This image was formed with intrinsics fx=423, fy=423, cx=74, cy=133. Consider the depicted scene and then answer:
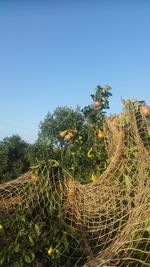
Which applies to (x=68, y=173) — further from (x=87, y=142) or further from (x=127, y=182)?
(x=87, y=142)

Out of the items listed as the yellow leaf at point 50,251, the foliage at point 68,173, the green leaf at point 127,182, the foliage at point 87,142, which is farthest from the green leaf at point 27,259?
the foliage at point 87,142

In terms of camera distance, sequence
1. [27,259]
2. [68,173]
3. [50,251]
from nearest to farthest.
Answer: [27,259] → [50,251] → [68,173]

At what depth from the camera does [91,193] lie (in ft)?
8.19

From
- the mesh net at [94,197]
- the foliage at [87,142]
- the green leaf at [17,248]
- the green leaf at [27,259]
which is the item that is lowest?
the green leaf at [27,259]

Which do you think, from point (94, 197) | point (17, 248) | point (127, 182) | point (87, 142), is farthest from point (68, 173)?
point (87, 142)

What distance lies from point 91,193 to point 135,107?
1.93 ft

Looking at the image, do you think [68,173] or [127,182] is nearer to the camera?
[127,182]

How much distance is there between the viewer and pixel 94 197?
2.47 metres

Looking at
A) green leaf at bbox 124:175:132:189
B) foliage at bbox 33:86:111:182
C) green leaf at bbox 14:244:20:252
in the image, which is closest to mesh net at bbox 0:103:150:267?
green leaf at bbox 124:175:132:189

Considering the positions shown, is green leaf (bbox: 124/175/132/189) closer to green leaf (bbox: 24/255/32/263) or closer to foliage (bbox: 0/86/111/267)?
foliage (bbox: 0/86/111/267)

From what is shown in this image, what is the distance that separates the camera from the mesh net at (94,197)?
7.11 feet

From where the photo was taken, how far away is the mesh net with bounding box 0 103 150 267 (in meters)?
2.17

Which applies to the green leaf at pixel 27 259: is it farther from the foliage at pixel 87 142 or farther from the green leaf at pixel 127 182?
the foliage at pixel 87 142

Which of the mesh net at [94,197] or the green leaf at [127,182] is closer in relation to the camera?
the mesh net at [94,197]
